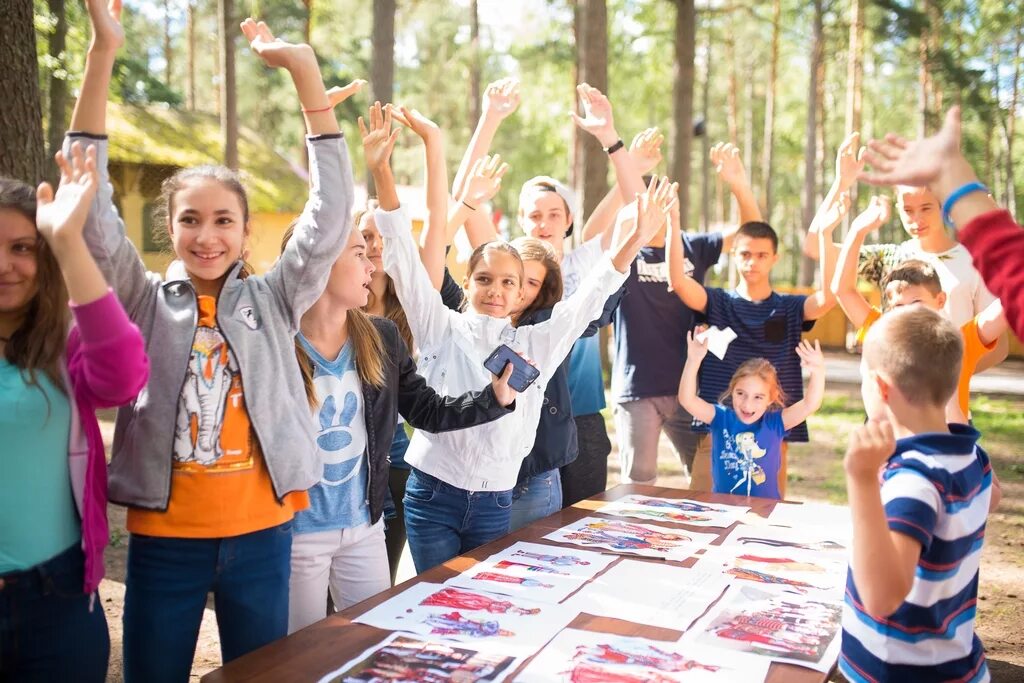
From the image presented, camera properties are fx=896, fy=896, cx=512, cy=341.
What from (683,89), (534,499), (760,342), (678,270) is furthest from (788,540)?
(683,89)

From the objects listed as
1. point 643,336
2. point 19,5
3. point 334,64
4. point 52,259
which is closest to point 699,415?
point 643,336

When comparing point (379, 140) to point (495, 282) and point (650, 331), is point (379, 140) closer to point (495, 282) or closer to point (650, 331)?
point (495, 282)

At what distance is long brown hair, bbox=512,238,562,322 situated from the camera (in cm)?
344

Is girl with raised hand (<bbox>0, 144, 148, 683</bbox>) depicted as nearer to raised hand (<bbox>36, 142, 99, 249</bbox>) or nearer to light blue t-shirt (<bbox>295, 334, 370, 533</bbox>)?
raised hand (<bbox>36, 142, 99, 249</bbox>)

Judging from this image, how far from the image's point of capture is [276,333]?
2242mm

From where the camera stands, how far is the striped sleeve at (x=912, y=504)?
1692 mm

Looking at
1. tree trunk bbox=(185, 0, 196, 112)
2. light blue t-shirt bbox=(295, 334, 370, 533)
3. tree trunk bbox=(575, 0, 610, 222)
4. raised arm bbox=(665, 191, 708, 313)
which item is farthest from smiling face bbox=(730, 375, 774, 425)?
tree trunk bbox=(185, 0, 196, 112)

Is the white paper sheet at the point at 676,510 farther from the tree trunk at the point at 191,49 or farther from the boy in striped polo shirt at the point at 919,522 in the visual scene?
the tree trunk at the point at 191,49

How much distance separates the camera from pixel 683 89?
12727 mm

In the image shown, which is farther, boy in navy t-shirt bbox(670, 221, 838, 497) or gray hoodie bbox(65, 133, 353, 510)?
boy in navy t-shirt bbox(670, 221, 838, 497)

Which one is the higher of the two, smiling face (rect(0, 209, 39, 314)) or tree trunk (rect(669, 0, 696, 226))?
tree trunk (rect(669, 0, 696, 226))

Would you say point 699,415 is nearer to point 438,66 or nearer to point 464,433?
point 464,433

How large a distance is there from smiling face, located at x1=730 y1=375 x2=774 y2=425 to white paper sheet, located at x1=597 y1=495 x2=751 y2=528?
637 millimetres

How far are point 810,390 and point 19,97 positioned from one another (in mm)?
3691
